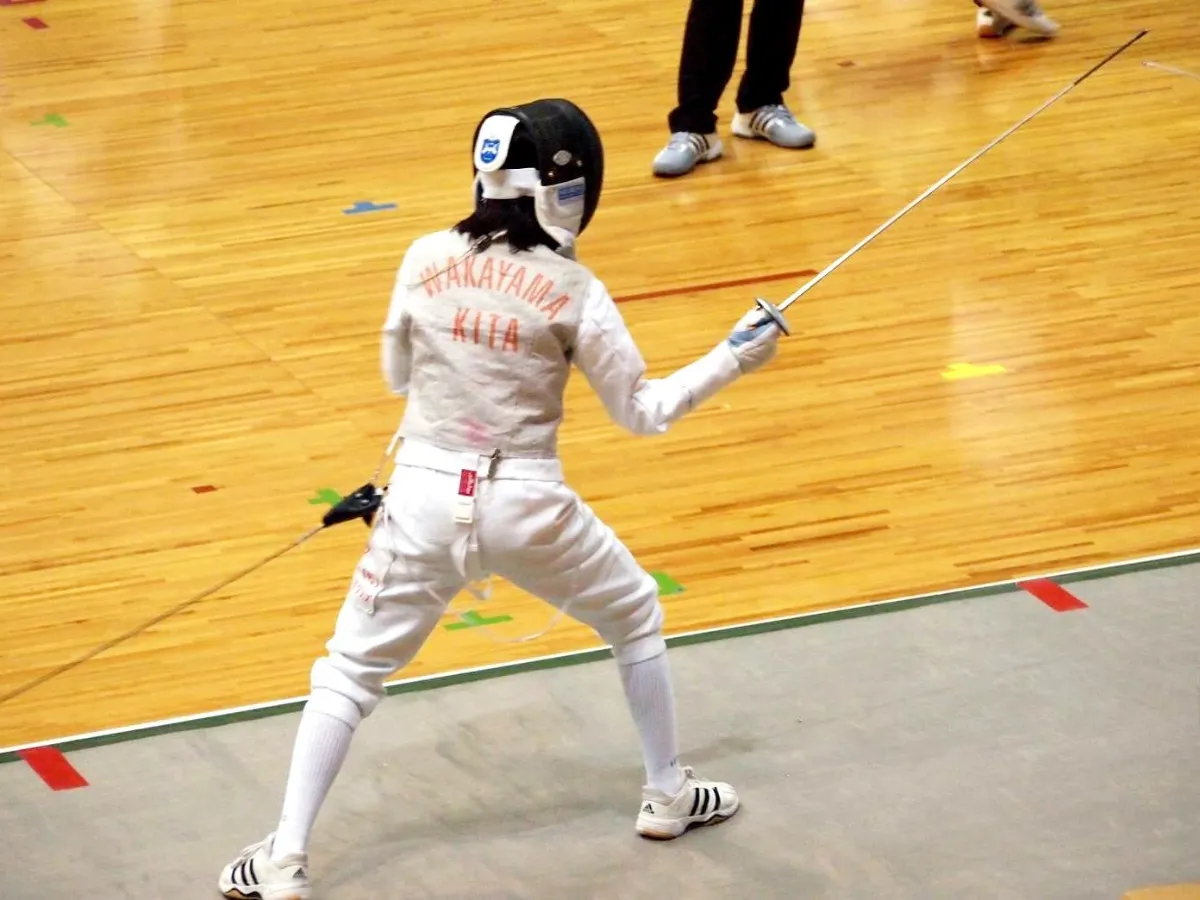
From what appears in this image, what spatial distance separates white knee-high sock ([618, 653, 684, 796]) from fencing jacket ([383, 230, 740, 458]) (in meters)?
0.30

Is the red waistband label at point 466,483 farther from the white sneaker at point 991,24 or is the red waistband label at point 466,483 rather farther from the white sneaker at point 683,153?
the white sneaker at point 991,24

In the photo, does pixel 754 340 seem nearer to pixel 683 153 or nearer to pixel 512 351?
pixel 512 351

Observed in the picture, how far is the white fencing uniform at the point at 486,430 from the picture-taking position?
2275 mm

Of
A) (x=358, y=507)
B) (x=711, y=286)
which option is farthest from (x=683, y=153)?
(x=358, y=507)

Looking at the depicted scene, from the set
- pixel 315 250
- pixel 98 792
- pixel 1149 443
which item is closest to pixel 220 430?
pixel 315 250

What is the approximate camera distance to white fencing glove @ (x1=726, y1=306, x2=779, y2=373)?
2.33 metres

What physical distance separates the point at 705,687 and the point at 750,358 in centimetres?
67

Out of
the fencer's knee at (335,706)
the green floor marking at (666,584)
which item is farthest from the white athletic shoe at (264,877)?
the green floor marking at (666,584)

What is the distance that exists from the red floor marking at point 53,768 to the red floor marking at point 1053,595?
1.45m

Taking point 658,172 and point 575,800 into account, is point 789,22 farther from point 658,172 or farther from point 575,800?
point 575,800

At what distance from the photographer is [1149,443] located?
353cm

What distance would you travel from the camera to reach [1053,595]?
3.04 metres

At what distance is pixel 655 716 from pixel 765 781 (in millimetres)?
251

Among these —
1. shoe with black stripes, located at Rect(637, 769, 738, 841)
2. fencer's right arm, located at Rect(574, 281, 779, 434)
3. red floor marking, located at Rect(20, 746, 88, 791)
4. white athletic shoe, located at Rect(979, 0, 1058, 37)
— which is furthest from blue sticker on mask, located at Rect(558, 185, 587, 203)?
white athletic shoe, located at Rect(979, 0, 1058, 37)
